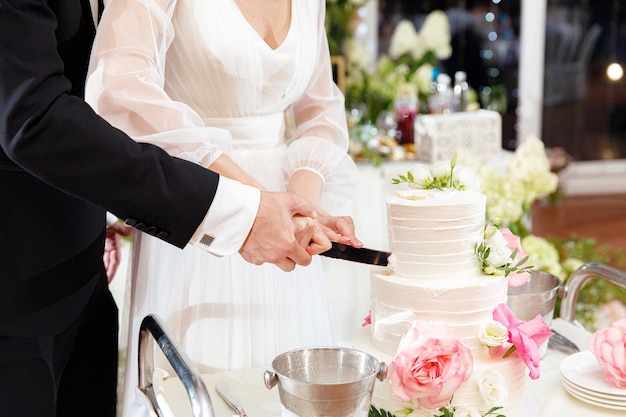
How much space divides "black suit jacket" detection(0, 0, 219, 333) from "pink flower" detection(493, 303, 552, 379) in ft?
1.58

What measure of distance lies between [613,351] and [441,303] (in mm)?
324

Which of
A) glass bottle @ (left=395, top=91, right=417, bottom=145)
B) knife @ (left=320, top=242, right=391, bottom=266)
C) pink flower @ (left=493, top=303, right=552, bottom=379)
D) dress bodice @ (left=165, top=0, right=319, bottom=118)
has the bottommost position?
glass bottle @ (left=395, top=91, right=417, bottom=145)

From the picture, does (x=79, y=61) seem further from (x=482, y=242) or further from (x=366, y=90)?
(x=366, y=90)

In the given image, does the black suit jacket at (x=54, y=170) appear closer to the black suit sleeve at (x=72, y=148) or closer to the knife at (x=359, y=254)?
the black suit sleeve at (x=72, y=148)

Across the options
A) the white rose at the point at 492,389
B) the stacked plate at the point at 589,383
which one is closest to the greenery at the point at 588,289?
the stacked plate at the point at 589,383

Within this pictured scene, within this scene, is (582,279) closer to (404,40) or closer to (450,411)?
(450,411)

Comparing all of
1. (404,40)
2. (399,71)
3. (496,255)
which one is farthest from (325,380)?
(404,40)

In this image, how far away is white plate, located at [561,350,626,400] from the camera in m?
1.27

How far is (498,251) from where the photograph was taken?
1.22 meters

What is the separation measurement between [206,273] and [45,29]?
58 centimetres

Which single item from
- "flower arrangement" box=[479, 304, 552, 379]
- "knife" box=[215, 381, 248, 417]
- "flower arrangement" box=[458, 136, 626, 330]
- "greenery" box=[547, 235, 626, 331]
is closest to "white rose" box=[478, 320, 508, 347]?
"flower arrangement" box=[479, 304, 552, 379]

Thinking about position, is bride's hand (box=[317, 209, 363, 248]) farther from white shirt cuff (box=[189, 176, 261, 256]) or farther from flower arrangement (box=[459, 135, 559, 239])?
flower arrangement (box=[459, 135, 559, 239])

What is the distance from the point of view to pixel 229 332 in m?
1.50

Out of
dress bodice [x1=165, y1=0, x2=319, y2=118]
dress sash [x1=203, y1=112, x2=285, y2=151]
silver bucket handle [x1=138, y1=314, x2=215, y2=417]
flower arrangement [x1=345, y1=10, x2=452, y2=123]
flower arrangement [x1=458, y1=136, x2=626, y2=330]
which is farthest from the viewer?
flower arrangement [x1=345, y1=10, x2=452, y2=123]
